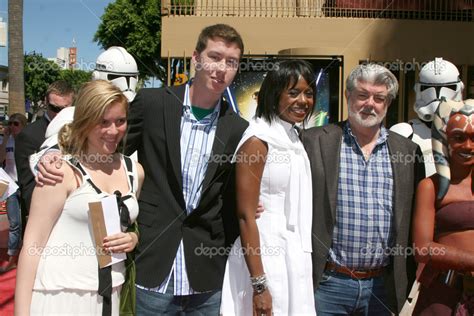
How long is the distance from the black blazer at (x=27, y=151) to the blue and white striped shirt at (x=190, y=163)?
2.07m

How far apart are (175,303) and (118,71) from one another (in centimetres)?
303

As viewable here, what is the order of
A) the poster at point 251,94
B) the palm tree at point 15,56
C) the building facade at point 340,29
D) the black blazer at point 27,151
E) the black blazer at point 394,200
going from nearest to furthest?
the black blazer at point 394,200, the black blazer at point 27,151, the poster at point 251,94, the palm tree at point 15,56, the building facade at point 340,29

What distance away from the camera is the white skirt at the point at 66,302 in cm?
245

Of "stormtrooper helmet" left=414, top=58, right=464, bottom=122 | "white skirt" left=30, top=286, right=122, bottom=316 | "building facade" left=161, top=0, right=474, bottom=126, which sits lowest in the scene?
"white skirt" left=30, top=286, right=122, bottom=316

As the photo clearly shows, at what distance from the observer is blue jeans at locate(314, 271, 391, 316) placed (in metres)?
3.07

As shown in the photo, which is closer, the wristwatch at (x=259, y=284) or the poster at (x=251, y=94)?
the wristwatch at (x=259, y=284)

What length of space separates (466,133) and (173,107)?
1497 mm

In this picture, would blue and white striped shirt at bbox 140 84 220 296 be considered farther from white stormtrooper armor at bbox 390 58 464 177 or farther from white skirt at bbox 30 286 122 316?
white stormtrooper armor at bbox 390 58 464 177

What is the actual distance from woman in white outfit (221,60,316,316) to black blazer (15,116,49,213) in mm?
2366

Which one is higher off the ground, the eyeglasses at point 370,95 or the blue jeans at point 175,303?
the eyeglasses at point 370,95

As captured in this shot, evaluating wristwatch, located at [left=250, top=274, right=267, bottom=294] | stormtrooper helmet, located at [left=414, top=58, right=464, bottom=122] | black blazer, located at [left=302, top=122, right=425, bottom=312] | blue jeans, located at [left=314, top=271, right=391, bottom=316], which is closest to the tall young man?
wristwatch, located at [left=250, top=274, right=267, bottom=294]

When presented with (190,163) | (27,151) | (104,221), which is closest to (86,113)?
(104,221)

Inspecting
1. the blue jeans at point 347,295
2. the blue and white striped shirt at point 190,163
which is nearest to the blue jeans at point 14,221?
the blue and white striped shirt at point 190,163

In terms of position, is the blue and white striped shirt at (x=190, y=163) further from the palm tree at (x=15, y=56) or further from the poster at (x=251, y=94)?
the palm tree at (x=15, y=56)
